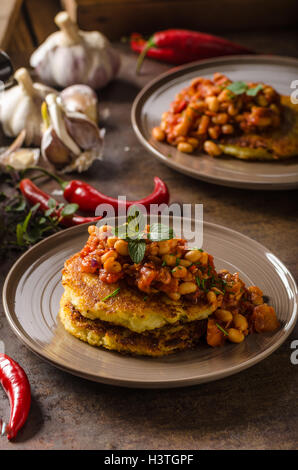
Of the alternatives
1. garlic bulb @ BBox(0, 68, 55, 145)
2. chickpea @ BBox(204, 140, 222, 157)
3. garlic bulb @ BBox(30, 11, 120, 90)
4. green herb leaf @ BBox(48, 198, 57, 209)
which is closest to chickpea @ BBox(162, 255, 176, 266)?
green herb leaf @ BBox(48, 198, 57, 209)

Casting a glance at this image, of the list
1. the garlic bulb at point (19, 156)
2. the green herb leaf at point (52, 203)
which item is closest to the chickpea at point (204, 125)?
the green herb leaf at point (52, 203)

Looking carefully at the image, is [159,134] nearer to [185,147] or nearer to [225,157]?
[185,147]

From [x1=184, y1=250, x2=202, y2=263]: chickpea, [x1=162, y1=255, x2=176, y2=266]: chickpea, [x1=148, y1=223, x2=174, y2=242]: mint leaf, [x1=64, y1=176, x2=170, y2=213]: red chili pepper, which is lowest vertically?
[x1=64, y1=176, x2=170, y2=213]: red chili pepper

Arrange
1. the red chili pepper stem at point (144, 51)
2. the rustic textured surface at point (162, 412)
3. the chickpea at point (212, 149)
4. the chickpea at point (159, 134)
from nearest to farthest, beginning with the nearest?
the rustic textured surface at point (162, 412)
the chickpea at point (212, 149)
the chickpea at point (159, 134)
the red chili pepper stem at point (144, 51)

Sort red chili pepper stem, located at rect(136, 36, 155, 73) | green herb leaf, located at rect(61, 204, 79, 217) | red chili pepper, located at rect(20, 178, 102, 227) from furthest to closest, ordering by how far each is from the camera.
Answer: red chili pepper stem, located at rect(136, 36, 155, 73) < red chili pepper, located at rect(20, 178, 102, 227) < green herb leaf, located at rect(61, 204, 79, 217)

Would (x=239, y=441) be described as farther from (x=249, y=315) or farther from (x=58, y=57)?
(x=58, y=57)

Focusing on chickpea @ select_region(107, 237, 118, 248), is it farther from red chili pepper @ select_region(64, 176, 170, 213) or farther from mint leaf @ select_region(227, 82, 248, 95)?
mint leaf @ select_region(227, 82, 248, 95)

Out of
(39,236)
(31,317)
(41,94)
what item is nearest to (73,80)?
(41,94)

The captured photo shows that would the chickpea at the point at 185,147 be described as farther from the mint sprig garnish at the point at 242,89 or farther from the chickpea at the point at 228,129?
the mint sprig garnish at the point at 242,89
